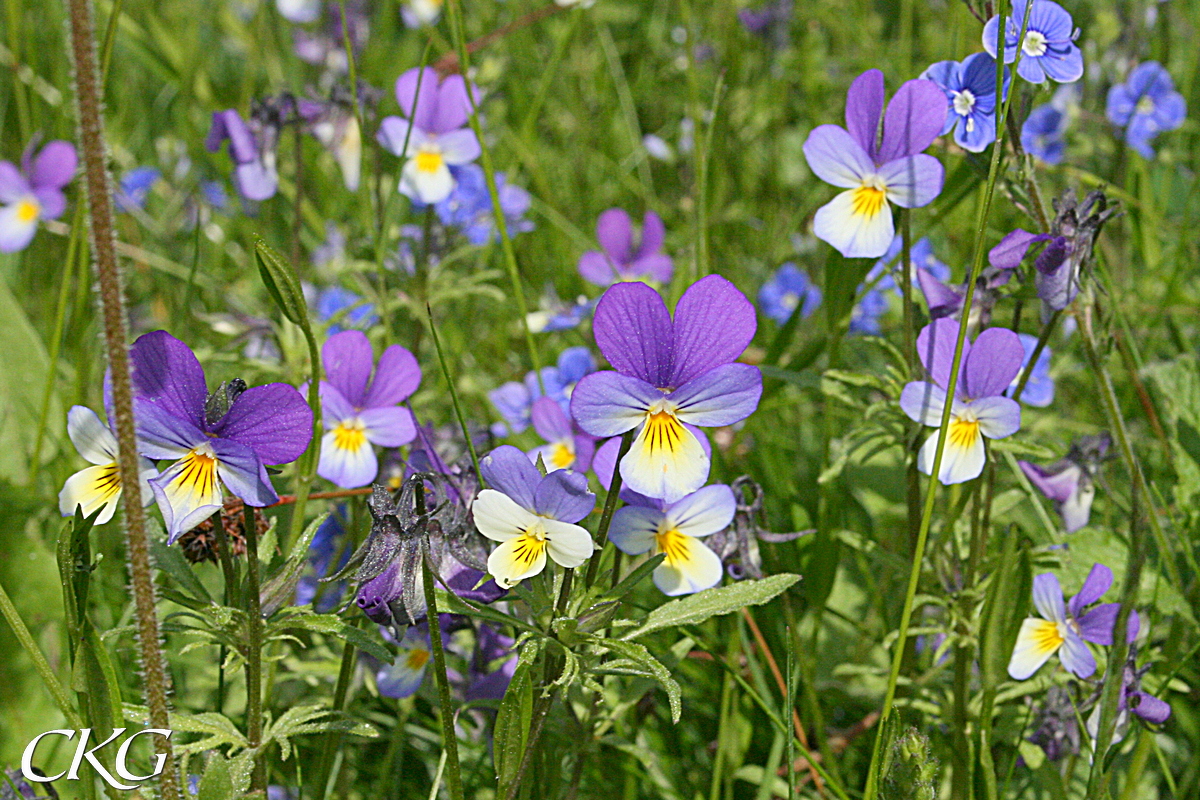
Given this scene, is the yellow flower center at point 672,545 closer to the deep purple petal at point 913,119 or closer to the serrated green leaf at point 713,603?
the serrated green leaf at point 713,603

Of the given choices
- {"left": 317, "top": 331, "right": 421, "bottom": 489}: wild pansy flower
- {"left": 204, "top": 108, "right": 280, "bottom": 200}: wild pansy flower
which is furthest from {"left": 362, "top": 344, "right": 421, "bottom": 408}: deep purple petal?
{"left": 204, "top": 108, "right": 280, "bottom": 200}: wild pansy flower

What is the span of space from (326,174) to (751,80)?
1.62 meters

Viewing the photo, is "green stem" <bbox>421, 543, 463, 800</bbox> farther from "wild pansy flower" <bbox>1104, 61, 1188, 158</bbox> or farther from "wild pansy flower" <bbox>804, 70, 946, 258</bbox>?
"wild pansy flower" <bbox>1104, 61, 1188, 158</bbox>

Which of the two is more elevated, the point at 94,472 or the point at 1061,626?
the point at 94,472

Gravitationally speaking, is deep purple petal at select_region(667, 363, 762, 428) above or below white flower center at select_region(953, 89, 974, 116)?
below

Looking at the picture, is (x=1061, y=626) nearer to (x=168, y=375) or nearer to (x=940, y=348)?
(x=940, y=348)

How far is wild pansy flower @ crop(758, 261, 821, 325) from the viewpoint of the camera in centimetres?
299

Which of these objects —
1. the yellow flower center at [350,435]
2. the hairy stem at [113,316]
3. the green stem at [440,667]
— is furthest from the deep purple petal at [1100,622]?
the hairy stem at [113,316]

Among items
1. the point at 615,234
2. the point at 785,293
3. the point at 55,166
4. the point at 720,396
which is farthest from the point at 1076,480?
the point at 55,166

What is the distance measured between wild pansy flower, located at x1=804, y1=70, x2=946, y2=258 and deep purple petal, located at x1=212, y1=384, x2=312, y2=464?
0.70 meters

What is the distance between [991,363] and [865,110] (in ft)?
1.22

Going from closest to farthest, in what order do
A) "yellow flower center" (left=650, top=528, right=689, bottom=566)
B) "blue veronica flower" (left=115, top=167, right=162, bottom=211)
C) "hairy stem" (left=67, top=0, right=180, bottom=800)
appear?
"hairy stem" (left=67, top=0, right=180, bottom=800), "yellow flower center" (left=650, top=528, right=689, bottom=566), "blue veronica flower" (left=115, top=167, right=162, bottom=211)

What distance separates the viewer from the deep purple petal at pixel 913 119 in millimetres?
1402

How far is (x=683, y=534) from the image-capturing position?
53.4 inches
